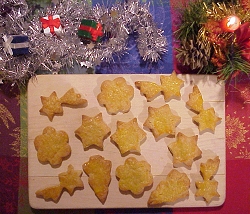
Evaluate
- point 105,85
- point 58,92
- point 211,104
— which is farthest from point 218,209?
point 58,92

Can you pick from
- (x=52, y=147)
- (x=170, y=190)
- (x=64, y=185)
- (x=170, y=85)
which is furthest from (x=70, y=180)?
(x=170, y=85)

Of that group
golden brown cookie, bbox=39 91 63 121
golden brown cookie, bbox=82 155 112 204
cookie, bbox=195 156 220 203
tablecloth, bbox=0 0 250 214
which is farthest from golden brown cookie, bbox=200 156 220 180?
golden brown cookie, bbox=39 91 63 121

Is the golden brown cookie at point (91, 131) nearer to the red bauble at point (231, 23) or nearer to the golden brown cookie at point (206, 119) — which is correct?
the golden brown cookie at point (206, 119)

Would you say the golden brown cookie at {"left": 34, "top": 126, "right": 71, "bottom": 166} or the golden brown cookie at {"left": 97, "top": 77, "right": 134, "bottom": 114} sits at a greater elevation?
the golden brown cookie at {"left": 97, "top": 77, "right": 134, "bottom": 114}

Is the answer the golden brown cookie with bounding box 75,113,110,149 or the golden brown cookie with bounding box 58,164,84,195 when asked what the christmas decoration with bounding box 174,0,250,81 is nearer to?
the golden brown cookie with bounding box 75,113,110,149

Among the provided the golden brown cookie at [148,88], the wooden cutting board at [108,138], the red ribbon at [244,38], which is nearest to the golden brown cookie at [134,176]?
the wooden cutting board at [108,138]

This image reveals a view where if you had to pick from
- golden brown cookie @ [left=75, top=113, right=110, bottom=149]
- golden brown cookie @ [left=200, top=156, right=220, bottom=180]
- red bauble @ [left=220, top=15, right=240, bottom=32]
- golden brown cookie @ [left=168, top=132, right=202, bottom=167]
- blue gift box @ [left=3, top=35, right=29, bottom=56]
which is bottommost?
golden brown cookie @ [left=200, top=156, right=220, bottom=180]
